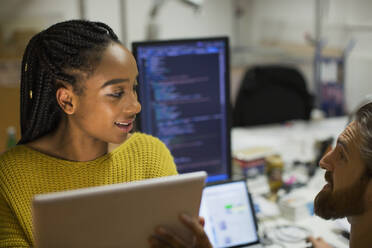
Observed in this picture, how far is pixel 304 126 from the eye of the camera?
2938 millimetres

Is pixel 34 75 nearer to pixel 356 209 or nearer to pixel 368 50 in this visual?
pixel 356 209

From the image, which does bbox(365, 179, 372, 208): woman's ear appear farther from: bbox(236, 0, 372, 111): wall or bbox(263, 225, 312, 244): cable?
bbox(236, 0, 372, 111): wall

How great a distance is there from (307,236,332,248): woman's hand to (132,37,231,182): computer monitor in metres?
0.44

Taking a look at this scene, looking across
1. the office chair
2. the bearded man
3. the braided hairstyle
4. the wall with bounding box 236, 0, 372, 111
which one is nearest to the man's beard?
the bearded man

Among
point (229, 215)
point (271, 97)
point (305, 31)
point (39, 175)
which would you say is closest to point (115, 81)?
point (39, 175)

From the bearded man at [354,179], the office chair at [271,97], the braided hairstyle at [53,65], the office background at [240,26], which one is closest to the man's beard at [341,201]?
the bearded man at [354,179]

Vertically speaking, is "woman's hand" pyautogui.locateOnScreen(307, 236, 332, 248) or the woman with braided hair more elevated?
the woman with braided hair

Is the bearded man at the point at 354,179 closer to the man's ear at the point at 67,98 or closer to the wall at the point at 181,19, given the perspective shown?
the man's ear at the point at 67,98

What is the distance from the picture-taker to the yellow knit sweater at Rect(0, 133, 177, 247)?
0.93 metres

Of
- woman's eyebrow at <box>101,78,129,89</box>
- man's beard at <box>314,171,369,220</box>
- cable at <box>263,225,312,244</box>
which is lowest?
cable at <box>263,225,312,244</box>

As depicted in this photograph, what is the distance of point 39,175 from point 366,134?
798 mm

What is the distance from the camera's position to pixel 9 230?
915 millimetres

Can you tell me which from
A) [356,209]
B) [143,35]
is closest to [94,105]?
[356,209]

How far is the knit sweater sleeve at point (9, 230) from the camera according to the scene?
0.90 metres
